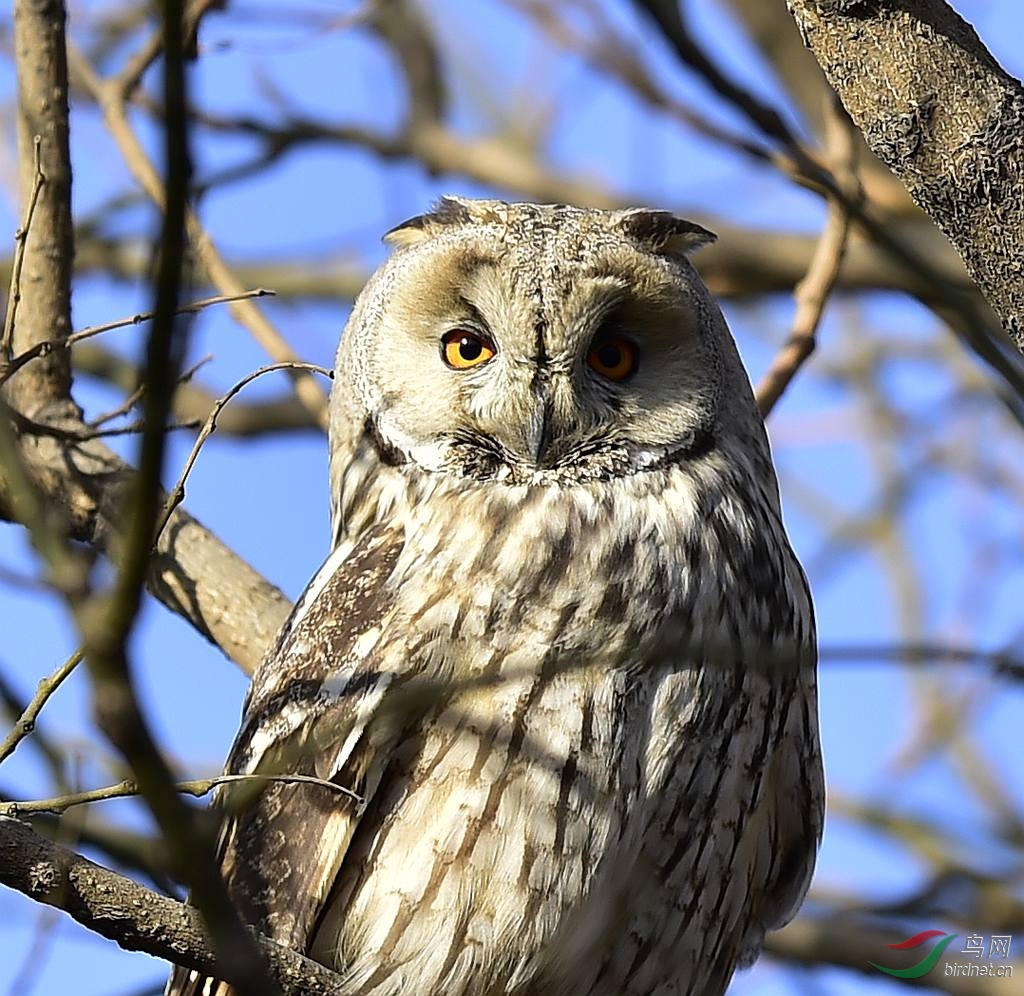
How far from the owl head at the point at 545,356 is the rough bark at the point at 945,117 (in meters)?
1.16

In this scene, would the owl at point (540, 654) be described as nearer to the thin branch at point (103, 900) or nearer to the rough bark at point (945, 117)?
the thin branch at point (103, 900)

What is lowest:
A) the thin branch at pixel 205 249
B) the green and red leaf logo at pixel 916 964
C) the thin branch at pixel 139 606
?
the thin branch at pixel 139 606

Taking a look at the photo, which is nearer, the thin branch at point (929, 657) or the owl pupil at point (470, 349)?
the thin branch at point (929, 657)

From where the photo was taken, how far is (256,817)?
2.96 meters

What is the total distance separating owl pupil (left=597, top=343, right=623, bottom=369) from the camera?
129 inches

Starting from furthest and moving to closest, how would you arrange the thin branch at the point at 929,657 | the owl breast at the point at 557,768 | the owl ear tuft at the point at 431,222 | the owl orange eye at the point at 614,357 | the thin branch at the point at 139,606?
the owl ear tuft at the point at 431,222 < the owl orange eye at the point at 614,357 < the owl breast at the point at 557,768 < the thin branch at the point at 929,657 < the thin branch at the point at 139,606

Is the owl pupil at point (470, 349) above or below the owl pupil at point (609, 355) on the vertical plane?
below

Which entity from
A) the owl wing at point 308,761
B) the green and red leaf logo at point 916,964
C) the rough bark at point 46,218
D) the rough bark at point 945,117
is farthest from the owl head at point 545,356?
the green and red leaf logo at point 916,964

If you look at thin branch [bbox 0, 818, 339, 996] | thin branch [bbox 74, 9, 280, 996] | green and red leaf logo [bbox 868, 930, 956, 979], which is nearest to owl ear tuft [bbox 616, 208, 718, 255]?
green and red leaf logo [bbox 868, 930, 956, 979]

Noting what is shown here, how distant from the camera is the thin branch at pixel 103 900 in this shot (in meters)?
1.74

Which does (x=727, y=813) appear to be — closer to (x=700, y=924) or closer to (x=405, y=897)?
(x=700, y=924)

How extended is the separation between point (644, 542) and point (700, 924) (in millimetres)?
749

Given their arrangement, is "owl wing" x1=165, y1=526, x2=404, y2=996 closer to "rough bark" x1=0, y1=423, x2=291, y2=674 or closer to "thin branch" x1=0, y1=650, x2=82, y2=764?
"rough bark" x1=0, y1=423, x2=291, y2=674

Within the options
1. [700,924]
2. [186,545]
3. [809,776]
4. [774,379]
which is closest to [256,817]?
[186,545]
